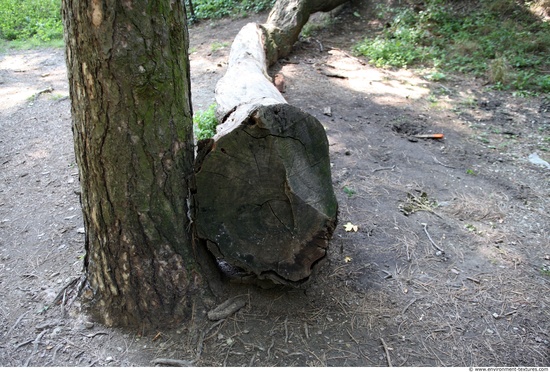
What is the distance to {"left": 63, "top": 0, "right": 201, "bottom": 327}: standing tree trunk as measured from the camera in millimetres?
1990

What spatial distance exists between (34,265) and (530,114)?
19.9ft

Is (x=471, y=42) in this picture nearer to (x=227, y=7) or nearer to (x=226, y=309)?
(x=227, y=7)

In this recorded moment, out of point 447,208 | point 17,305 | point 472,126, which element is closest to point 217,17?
point 472,126

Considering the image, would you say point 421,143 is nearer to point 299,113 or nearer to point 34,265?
point 299,113

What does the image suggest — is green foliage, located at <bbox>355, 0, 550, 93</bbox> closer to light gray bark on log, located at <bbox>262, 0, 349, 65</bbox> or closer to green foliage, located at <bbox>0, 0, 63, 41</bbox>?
light gray bark on log, located at <bbox>262, 0, 349, 65</bbox>

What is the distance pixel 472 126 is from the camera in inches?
214

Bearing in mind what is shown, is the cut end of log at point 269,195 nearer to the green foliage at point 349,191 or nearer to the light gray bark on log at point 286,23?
the green foliage at point 349,191

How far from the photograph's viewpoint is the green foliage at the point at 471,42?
6773 mm

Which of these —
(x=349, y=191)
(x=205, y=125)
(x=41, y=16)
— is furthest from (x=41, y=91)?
(x=41, y=16)

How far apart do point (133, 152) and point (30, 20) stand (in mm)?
11214

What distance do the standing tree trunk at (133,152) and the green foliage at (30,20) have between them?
9545 millimetres

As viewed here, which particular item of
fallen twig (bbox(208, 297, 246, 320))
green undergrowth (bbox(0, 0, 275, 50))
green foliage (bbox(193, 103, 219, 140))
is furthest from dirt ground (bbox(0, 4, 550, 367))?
green undergrowth (bbox(0, 0, 275, 50))

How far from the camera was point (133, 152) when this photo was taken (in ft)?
7.10

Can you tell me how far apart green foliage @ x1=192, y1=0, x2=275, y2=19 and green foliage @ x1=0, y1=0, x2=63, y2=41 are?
3.44m
